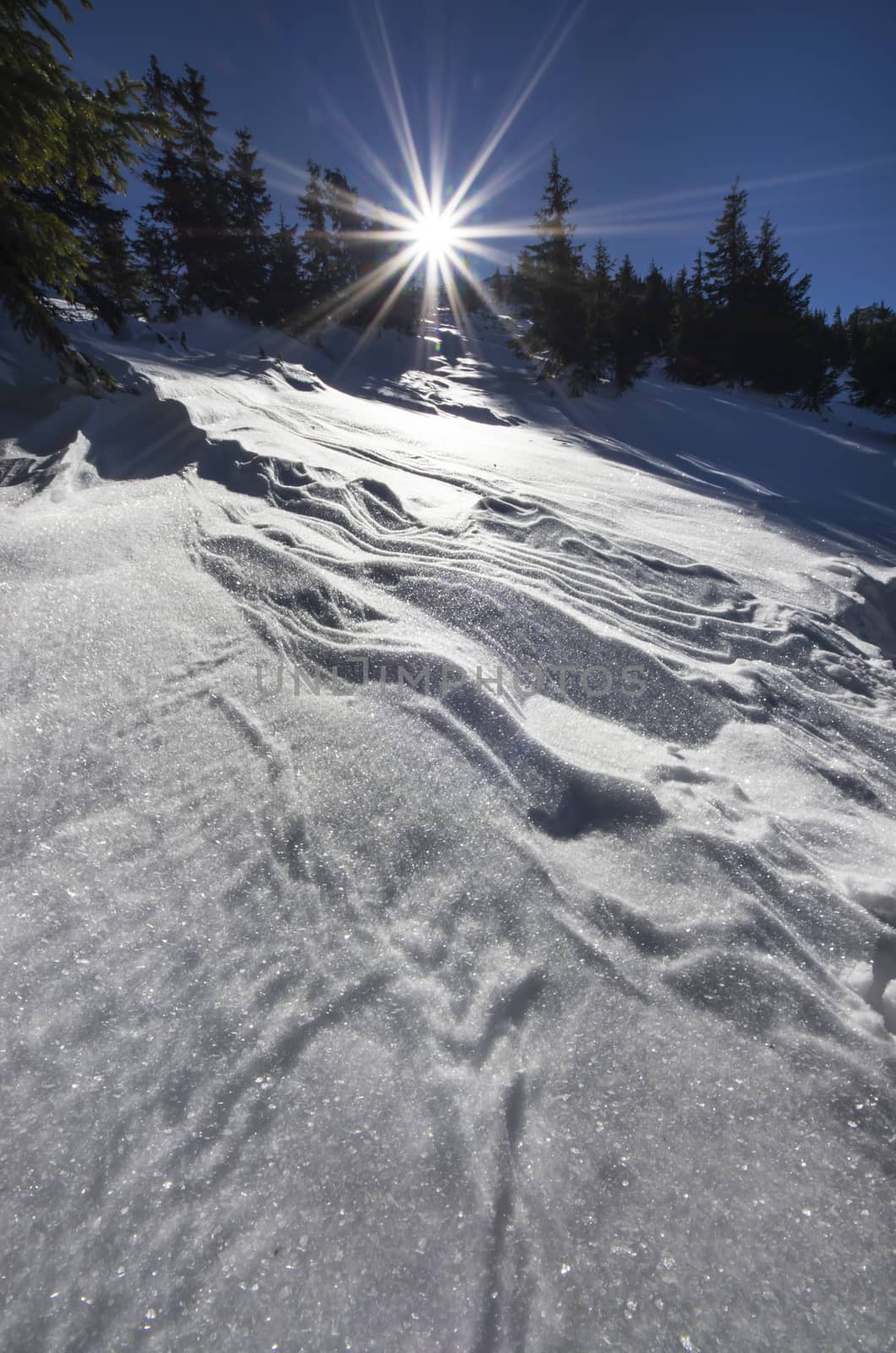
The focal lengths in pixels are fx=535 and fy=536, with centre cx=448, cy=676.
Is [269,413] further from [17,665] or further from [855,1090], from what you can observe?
[855,1090]

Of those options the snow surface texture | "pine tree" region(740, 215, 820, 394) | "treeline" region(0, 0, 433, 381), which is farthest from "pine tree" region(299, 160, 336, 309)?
the snow surface texture

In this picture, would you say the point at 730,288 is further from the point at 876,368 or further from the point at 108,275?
→ the point at 108,275

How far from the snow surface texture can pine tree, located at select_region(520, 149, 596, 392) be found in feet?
44.6

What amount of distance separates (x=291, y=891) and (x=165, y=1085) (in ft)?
1.54

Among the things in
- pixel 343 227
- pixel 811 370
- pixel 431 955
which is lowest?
pixel 431 955

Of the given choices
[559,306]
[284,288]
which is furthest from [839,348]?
[284,288]

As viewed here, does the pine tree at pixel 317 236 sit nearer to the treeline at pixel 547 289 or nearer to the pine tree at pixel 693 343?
the treeline at pixel 547 289

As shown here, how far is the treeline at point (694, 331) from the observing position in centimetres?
1390

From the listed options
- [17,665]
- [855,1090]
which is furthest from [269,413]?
[855,1090]

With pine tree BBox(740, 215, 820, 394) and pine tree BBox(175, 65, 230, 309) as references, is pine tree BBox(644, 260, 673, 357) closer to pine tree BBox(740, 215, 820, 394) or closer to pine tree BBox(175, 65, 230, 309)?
pine tree BBox(740, 215, 820, 394)

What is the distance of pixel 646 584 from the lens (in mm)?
3340

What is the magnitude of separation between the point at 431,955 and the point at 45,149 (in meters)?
6.20

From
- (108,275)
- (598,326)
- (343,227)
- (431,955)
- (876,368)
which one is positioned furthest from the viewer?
(343,227)

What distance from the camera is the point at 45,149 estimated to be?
4.06 metres
